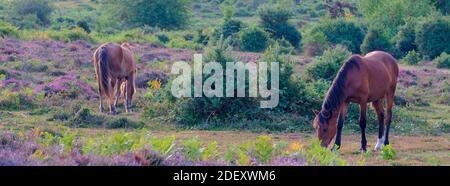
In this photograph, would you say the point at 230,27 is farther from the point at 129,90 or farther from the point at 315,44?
the point at 129,90

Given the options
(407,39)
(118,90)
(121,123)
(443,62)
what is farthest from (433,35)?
(121,123)

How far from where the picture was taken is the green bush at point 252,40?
33.0 metres

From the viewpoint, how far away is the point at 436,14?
36.1 meters

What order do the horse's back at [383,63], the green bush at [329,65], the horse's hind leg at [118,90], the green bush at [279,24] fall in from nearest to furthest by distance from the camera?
the horse's back at [383,63], the horse's hind leg at [118,90], the green bush at [329,65], the green bush at [279,24]

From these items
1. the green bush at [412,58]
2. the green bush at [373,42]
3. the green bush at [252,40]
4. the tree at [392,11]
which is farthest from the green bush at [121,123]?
the tree at [392,11]

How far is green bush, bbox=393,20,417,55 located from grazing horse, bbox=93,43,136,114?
19484 mm

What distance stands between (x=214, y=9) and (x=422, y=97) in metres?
37.9

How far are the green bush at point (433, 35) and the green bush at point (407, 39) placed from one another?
77 cm

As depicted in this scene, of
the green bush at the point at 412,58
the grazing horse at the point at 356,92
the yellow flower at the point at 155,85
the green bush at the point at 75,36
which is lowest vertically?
the green bush at the point at 412,58

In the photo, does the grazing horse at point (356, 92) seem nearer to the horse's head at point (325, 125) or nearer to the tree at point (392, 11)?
the horse's head at point (325, 125)

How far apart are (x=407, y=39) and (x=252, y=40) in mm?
7839

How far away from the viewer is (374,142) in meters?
14.4

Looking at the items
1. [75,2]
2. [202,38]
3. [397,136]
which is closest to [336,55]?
[397,136]
